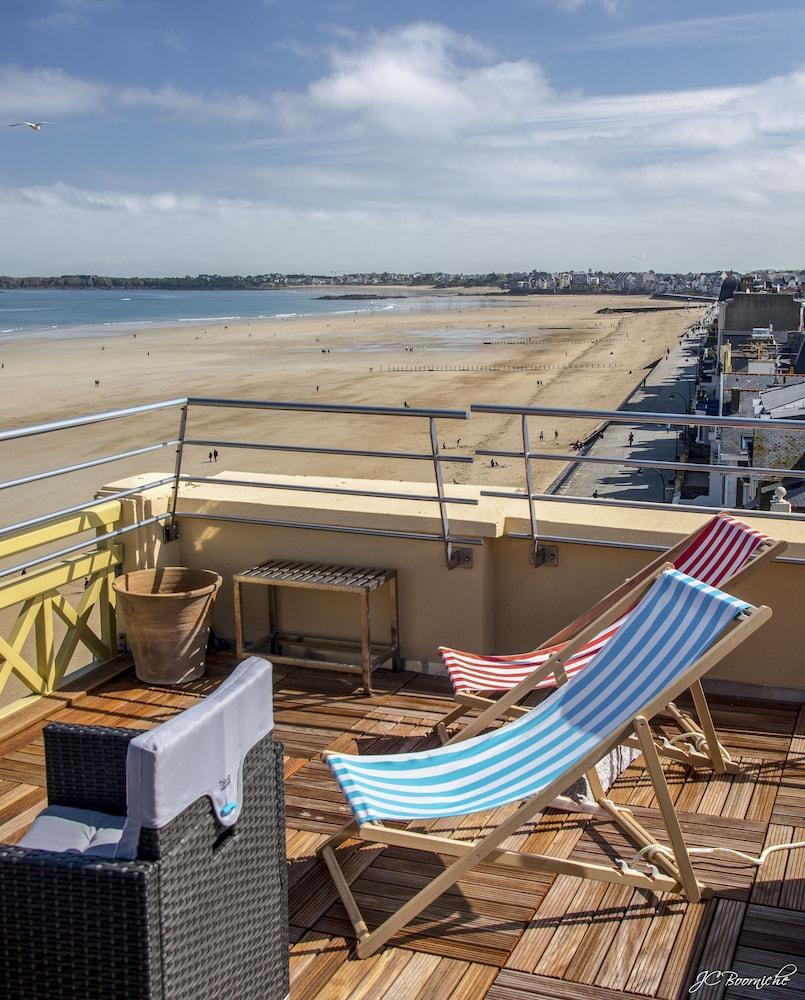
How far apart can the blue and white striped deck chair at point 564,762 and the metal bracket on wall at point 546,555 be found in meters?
1.32

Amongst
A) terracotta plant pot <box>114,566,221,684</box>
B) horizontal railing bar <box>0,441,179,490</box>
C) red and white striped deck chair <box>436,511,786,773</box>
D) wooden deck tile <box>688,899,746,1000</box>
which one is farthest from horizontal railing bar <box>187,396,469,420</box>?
wooden deck tile <box>688,899,746,1000</box>

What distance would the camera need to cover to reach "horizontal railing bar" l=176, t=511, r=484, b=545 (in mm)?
4566

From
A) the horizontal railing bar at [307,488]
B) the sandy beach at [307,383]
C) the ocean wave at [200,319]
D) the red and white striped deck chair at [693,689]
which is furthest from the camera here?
the ocean wave at [200,319]

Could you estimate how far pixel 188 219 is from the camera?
309 feet

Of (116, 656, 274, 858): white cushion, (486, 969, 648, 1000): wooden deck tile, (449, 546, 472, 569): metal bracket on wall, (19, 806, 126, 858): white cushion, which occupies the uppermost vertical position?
(116, 656, 274, 858): white cushion

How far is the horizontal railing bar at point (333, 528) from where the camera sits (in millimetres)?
4566

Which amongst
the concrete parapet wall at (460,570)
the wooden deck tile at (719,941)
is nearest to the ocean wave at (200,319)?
the concrete parapet wall at (460,570)

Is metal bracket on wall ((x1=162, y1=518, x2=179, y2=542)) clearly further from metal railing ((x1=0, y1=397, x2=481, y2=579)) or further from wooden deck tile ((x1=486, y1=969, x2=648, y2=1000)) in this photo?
wooden deck tile ((x1=486, y1=969, x2=648, y2=1000))

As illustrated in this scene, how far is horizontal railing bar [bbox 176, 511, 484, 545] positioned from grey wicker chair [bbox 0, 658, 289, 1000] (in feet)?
7.96

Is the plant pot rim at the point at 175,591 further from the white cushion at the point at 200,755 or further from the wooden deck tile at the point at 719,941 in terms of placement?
the wooden deck tile at the point at 719,941

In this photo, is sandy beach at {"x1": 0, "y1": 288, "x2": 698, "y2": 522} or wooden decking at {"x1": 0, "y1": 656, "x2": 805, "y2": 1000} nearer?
wooden decking at {"x1": 0, "y1": 656, "x2": 805, "y2": 1000}

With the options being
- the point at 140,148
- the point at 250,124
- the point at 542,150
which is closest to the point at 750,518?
the point at 542,150

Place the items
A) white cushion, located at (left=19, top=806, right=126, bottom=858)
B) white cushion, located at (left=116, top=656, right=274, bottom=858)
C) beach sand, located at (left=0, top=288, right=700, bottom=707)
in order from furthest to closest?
beach sand, located at (left=0, top=288, right=700, bottom=707)
white cushion, located at (left=19, top=806, right=126, bottom=858)
white cushion, located at (left=116, top=656, right=274, bottom=858)

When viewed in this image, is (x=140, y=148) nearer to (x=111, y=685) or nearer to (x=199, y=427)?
(x=199, y=427)
